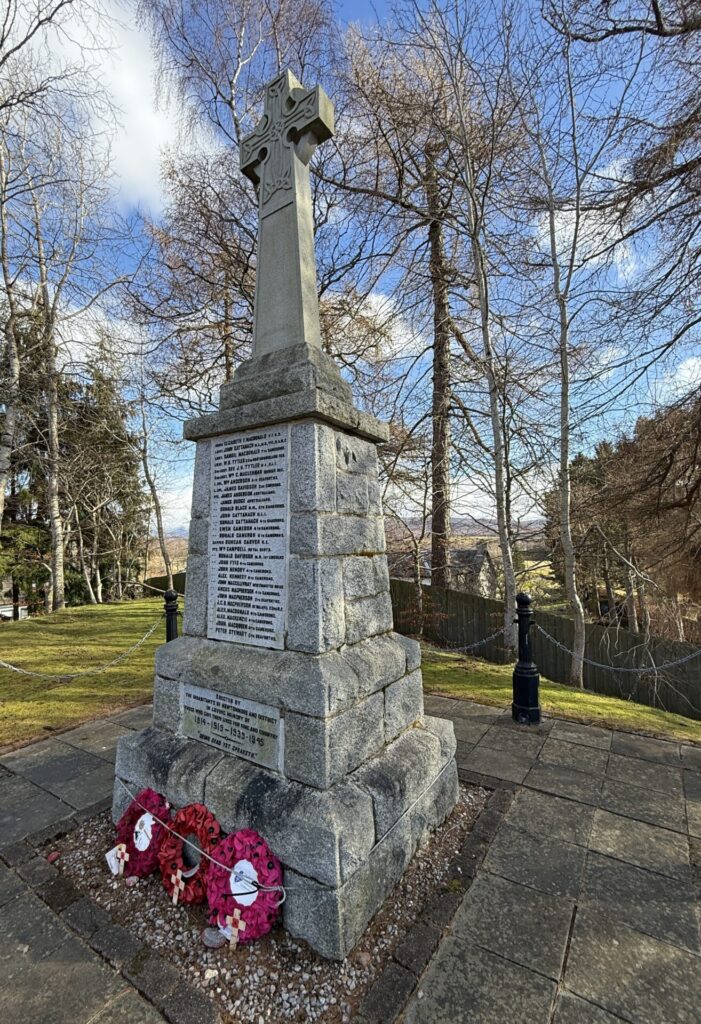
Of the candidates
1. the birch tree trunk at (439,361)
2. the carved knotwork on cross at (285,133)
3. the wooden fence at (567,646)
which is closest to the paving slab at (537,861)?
the carved knotwork on cross at (285,133)

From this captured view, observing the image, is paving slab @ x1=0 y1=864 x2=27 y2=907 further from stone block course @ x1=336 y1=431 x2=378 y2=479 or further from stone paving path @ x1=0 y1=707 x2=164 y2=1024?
stone block course @ x1=336 y1=431 x2=378 y2=479

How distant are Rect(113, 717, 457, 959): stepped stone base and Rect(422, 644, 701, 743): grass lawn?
2.55 meters

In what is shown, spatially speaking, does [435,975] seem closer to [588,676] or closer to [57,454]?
[588,676]

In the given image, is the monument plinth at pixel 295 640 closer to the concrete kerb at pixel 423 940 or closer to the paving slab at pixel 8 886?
the concrete kerb at pixel 423 940

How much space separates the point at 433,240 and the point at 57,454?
1186cm

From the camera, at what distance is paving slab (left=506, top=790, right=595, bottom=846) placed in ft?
9.56

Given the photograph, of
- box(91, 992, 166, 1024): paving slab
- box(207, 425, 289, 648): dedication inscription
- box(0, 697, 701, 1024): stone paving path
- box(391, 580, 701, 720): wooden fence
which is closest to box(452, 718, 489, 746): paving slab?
box(0, 697, 701, 1024): stone paving path

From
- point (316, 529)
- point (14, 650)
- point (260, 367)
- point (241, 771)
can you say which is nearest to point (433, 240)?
point (260, 367)

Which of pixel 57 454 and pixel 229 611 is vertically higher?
pixel 57 454

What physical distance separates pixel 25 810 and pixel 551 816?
369 centimetres

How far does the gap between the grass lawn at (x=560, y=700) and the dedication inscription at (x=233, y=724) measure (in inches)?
143

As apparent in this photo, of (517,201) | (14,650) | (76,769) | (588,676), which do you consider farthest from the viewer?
(588,676)

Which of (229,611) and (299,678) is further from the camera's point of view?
(229,611)

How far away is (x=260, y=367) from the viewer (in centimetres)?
295
